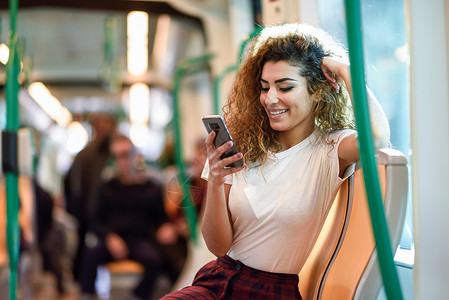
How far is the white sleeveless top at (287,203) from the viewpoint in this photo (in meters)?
1.42

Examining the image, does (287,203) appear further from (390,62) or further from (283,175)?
(390,62)

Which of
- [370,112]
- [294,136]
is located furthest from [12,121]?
[370,112]

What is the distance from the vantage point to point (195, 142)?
4840 millimetres

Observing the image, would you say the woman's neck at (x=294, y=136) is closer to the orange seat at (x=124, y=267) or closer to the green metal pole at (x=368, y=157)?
the green metal pole at (x=368, y=157)

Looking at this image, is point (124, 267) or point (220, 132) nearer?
point (220, 132)

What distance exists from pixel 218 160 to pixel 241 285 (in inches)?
13.5

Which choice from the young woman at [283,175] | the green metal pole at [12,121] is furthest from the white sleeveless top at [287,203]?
the green metal pole at [12,121]

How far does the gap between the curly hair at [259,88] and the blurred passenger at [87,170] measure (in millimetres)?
3340

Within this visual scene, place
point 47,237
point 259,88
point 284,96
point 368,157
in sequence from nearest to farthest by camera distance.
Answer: point 368,157 → point 284,96 → point 259,88 → point 47,237

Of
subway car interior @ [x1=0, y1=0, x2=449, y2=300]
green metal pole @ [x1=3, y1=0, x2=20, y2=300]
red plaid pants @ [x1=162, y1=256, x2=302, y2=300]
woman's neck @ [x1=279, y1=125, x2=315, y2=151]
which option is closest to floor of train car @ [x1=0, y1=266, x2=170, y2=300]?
subway car interior @ [x1=0, y1=0, x2=449, y2=300]

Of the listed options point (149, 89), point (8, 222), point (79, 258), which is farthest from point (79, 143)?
point (8, 222)

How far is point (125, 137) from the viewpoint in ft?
14.0

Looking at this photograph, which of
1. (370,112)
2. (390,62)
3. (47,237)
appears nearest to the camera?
(370,112)

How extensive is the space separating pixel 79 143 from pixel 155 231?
49.1 feet
